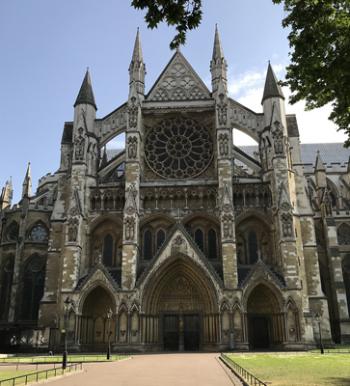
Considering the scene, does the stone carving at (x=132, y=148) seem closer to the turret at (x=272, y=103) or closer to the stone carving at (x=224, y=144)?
the stone carving at (x=224, y=144)

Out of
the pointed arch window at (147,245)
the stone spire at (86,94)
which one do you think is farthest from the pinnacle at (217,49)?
the pointed arch window at (147,245)

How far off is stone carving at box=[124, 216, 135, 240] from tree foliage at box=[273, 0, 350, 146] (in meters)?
21.2

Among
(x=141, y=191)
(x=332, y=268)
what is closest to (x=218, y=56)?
(x=141, y=191)

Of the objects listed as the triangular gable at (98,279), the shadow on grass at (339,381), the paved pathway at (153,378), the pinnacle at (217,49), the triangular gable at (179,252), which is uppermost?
the pinnacle at (217,49)

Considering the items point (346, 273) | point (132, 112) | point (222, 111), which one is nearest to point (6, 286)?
point (132, 112)

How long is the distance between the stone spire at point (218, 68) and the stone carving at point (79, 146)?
12.6 meters

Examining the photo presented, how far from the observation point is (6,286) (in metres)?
41.7

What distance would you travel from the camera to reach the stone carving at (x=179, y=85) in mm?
41125

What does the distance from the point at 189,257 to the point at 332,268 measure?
50.7 ft

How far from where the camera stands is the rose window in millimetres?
38281

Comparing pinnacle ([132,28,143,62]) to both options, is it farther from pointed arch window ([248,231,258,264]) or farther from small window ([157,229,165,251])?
pointed arch window ([248,231,258,264])

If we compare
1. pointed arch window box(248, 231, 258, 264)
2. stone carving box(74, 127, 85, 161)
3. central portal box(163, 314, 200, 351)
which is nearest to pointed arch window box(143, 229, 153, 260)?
central portal box(163, 314, 200, 351)

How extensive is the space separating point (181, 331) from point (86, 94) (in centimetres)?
2276

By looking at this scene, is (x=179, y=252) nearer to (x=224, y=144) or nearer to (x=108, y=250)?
(x=108, y=250)
